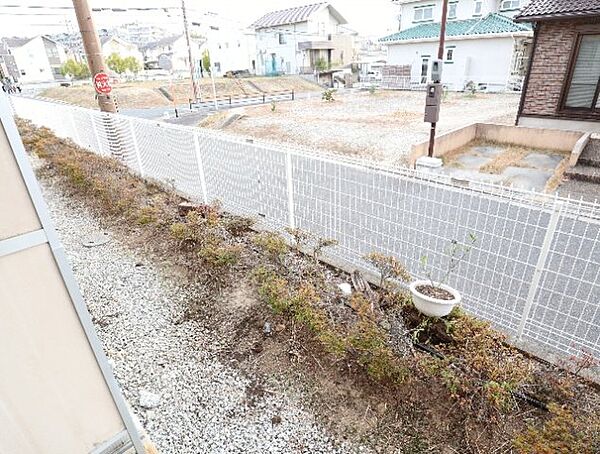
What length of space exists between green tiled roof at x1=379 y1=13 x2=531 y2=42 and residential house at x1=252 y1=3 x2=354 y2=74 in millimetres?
12826

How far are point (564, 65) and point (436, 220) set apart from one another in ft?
28.7

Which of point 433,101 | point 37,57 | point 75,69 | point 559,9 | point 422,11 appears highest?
point 422,11

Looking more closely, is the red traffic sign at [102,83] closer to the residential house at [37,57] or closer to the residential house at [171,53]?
the residential house at [171,53]

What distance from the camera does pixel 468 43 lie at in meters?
22.1

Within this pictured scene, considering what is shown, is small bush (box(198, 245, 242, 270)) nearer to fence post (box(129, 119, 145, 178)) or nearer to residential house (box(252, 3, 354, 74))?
fence post (box(129, 119, 145, 178))

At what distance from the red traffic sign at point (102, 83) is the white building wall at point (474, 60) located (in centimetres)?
2229

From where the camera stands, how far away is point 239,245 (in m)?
3.97

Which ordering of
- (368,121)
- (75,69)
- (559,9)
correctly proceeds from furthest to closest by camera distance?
(75,69) → (368,121) → (559,9)

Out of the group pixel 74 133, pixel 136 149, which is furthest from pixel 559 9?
pixel 74 133

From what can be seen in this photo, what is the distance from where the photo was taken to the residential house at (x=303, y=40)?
1439 inches

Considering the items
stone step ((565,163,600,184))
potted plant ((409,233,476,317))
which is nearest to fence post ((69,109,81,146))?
potted plant ((409,233,476,317))

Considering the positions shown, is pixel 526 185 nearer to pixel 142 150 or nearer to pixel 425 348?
pixel 425 348

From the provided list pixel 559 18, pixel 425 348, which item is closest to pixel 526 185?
pixel 559 18

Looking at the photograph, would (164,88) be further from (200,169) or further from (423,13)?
(200,169)
